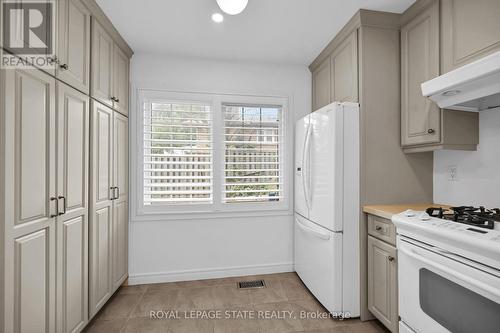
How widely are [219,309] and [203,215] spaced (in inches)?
39.3

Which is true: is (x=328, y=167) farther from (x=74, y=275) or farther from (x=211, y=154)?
(x=74, y=275)

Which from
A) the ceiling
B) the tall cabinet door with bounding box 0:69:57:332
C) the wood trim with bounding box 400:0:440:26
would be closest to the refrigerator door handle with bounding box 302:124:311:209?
the ceiling

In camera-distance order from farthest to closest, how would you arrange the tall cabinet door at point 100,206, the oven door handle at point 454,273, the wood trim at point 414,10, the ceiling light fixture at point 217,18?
the ceiling light fixture at point 217,18, the tall cabinet door at point 100,206, the wood trim at point 414,10, the oven door handle at point 454,273

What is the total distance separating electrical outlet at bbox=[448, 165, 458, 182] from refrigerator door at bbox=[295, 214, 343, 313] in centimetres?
103

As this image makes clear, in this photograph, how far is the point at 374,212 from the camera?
1.93 m

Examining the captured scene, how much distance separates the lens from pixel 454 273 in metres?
1.21

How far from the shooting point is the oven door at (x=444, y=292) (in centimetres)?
109

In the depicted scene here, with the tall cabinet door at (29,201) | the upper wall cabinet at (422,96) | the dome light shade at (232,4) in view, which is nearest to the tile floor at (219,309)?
the tall cabinet door at (29,201)

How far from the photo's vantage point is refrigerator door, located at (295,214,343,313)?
80.3 inches

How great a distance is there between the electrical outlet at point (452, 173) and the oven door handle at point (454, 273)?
3.04 feet

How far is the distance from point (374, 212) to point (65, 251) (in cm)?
223

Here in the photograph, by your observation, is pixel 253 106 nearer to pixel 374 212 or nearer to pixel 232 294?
pixel 374 212

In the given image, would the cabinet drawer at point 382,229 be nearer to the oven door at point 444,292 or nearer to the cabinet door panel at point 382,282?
the cabinet door panel at point 382,282

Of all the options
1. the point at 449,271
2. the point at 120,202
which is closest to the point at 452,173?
the point at 449,271
